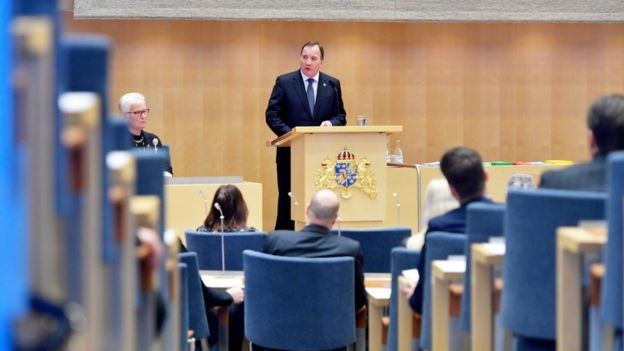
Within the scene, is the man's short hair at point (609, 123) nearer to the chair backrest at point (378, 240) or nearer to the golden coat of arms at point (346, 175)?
the chair backrest at point (378, 240)

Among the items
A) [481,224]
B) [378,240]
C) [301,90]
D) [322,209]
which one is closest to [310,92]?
[301,90]

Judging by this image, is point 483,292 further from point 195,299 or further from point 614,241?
point 195,299

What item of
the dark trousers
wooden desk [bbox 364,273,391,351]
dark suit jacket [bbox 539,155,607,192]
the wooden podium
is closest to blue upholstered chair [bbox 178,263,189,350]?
wooden desk [bbox 364,273,391,351]

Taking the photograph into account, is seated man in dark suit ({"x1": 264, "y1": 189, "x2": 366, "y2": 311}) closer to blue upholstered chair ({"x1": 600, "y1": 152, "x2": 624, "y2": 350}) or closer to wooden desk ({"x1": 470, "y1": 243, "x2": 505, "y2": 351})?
wooden desk ({"x1": 470, "y1": 243, "x2": 505, "y2": 351})

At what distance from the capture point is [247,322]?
227 inches

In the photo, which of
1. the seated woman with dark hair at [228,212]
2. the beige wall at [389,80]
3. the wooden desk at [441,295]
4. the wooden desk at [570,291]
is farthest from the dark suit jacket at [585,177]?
the beige wall at [389,80]

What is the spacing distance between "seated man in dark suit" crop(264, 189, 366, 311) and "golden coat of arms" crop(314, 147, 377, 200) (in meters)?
2.59

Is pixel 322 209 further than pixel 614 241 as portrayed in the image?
Yes

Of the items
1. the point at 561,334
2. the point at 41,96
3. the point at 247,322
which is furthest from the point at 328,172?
the point at 41,96

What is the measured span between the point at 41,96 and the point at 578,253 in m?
2.31

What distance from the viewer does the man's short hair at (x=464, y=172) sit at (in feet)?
15.9

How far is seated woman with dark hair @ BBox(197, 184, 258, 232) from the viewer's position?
715cm

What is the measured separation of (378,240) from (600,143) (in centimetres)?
300

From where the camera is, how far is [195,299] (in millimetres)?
5617
